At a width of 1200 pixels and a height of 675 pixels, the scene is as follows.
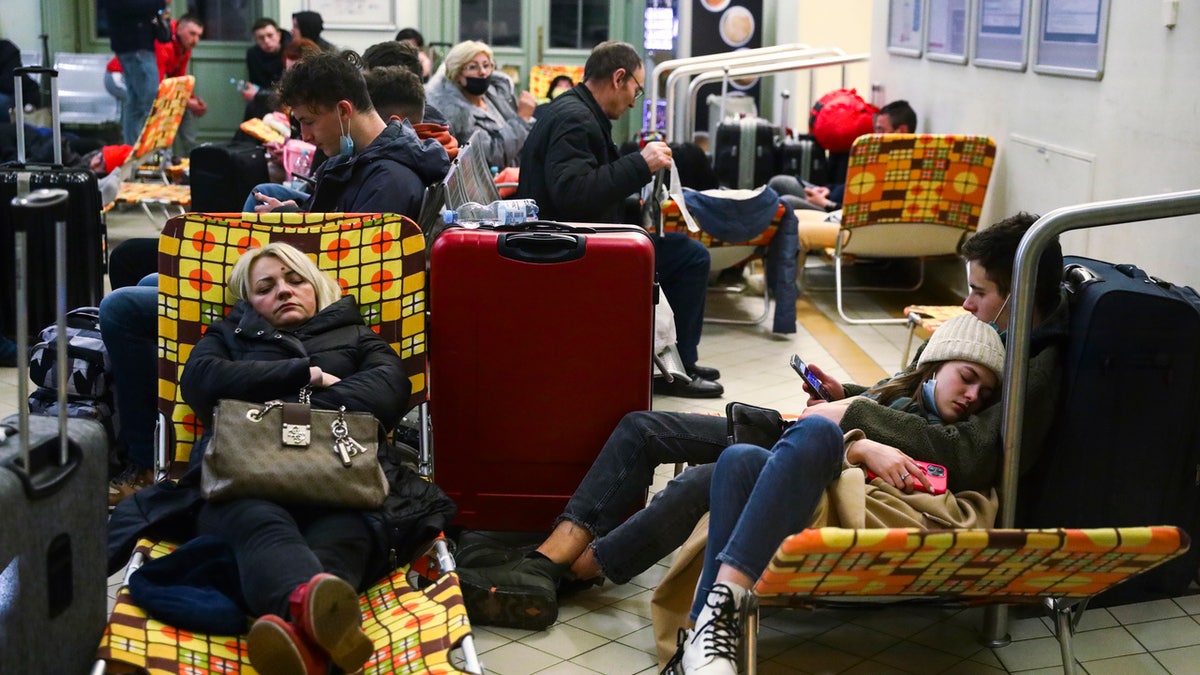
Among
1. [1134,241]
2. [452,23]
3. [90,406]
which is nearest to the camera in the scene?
[90,406]

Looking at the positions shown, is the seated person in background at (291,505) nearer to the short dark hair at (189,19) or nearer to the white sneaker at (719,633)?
the white sneaker at (719,633)

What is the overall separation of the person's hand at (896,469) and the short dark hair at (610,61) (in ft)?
7.02

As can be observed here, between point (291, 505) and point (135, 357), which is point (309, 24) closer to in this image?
point (135, 357)

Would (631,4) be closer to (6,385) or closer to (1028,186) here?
(1028,186)

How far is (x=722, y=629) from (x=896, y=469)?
20.6 inches

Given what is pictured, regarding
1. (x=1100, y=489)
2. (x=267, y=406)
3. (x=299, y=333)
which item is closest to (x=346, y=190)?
(x=299, y=333)

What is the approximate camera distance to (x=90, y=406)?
359cm

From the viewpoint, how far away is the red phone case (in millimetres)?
2686

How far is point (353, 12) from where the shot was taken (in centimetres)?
1070

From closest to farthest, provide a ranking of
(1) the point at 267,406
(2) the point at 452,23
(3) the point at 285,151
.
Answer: (1) the point at 267,406
(3) the point at 285,151
(2) the point at 452,23

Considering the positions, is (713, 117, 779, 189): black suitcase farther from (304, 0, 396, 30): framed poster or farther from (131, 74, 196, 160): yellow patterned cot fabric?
(304, 0, 396, 30): framed poster

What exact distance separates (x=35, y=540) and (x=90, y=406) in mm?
1563

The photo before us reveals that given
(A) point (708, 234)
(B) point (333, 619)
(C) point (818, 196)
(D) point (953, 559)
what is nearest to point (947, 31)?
(C) point (818, 196)

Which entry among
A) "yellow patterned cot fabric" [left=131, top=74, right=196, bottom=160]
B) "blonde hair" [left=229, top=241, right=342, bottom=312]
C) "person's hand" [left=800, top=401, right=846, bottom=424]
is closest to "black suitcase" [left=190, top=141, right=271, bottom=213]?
"yellow patterned cot fabric" [left=131, top=74, right=196, bottom=160]
